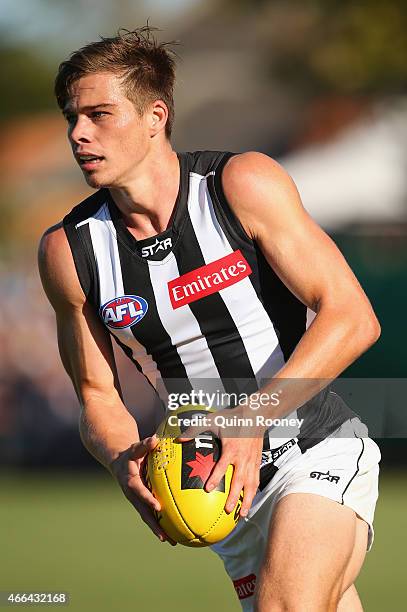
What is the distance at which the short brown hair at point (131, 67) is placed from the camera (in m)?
4.81

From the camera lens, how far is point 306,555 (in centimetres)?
423

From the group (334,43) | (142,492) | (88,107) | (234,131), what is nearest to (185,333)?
(142,492)

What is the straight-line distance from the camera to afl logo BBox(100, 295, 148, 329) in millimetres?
4773

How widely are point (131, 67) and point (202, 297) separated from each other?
1041 millimetres

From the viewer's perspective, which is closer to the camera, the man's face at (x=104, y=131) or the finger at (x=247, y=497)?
the finger at (x=247, y=497)

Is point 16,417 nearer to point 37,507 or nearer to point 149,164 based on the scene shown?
point 37,507

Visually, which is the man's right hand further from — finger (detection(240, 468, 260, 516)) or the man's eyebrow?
the man's eyebrow

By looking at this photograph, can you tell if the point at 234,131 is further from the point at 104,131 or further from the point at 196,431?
the point at 196,431

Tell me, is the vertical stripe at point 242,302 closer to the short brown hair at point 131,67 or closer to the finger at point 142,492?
the short brown hair at point 131,67

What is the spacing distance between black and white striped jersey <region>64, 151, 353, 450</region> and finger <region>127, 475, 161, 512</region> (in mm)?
645

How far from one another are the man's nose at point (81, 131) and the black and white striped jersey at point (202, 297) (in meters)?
0.42

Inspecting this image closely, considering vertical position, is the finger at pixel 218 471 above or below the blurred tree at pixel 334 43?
below

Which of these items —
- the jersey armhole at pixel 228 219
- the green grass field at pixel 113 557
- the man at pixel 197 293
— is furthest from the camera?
the green grass field at pixel 113 557

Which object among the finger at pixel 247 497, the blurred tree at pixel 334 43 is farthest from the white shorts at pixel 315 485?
the blurred tree at pixel 334 43
